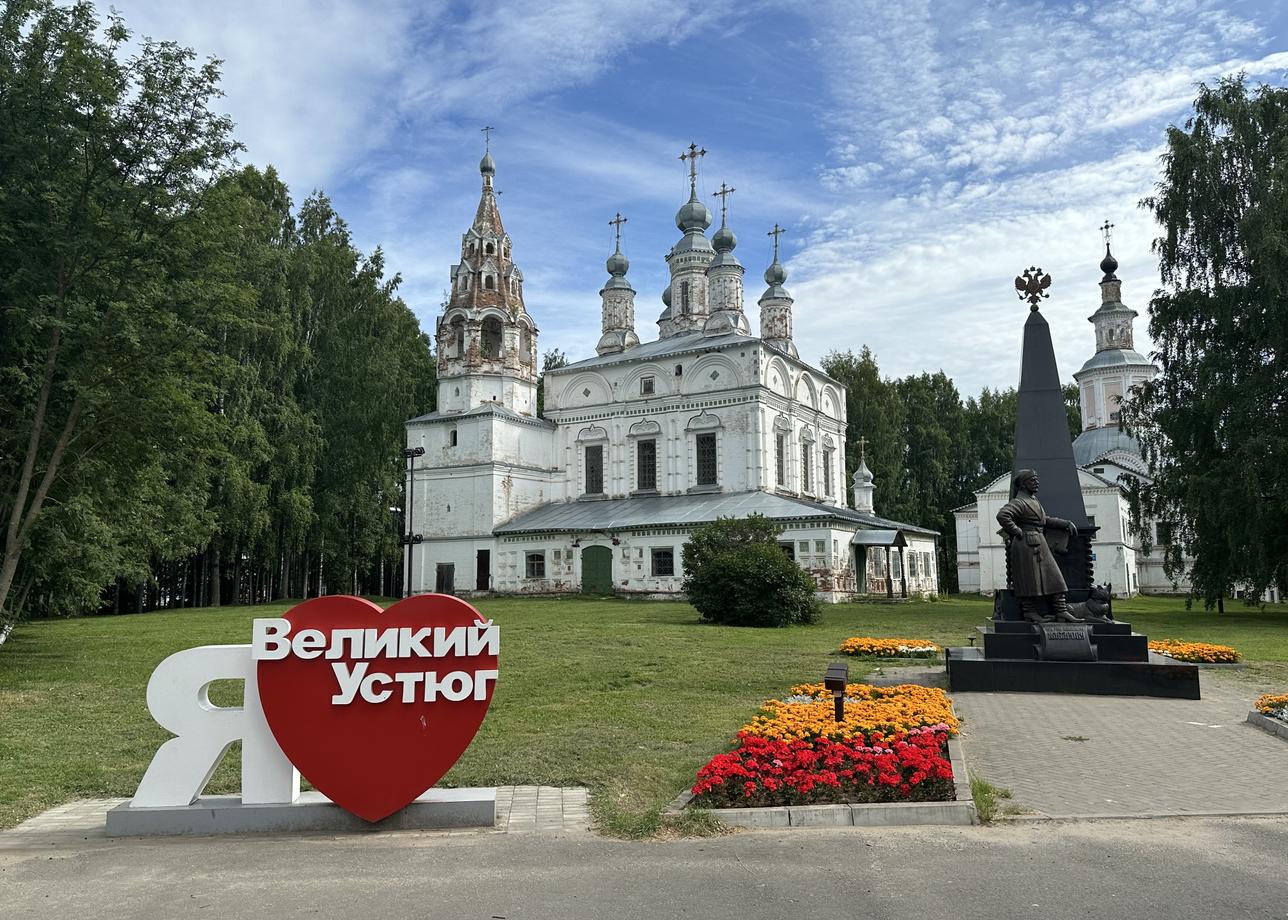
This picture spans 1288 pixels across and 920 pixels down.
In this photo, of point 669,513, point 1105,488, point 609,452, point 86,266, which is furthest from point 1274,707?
point 1105,488

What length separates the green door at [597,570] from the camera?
116 feet

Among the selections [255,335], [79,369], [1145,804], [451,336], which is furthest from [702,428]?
A: [1145,804]

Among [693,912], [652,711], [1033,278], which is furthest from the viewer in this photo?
[1033,278]

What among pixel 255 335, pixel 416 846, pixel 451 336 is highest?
pixel 451 336

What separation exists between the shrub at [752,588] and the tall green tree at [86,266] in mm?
12194

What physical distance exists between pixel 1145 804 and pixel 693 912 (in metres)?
3.65

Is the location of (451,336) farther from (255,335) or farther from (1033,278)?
(1033,278)

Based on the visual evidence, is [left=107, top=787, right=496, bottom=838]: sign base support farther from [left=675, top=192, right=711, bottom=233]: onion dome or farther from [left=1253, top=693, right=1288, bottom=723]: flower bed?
[left=675, top=192, right=711, bottom=233]: onion dome

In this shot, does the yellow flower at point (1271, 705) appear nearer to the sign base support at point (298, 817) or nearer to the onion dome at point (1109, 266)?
the sign base support at point (298, 817)

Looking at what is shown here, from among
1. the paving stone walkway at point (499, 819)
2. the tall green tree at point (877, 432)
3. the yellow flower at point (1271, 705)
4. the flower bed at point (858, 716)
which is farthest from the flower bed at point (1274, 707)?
the tall green tree at point (877, 432)

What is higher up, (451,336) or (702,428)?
(451,336)

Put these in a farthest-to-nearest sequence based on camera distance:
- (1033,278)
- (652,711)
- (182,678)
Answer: (1033,278)
(652,711)
(182,678)

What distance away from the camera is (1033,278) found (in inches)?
561

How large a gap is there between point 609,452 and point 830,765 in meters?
33.5
